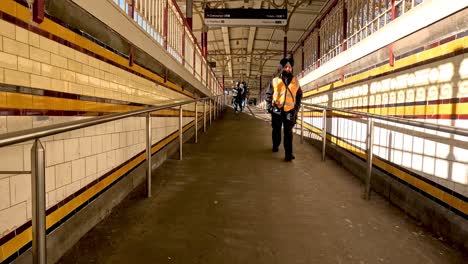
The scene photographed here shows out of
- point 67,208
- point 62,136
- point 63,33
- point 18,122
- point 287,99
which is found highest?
point 63,33

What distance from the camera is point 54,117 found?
6.91 feet

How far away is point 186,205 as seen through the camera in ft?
9.49

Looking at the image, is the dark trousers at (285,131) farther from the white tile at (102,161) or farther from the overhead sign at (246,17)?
the overhead sign at (246,17)

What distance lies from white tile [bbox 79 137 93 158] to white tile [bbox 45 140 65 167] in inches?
10.2

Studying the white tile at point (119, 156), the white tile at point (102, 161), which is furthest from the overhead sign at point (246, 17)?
the white tile at point (102, 161)

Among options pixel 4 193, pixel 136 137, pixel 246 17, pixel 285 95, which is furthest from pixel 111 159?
pixel 246 17

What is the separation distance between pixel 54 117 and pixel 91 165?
1.96 feet

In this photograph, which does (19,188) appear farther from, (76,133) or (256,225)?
(256,225)

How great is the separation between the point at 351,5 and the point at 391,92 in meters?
3.37

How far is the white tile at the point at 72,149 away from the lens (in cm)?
223

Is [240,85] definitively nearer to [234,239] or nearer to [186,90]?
[186,90]

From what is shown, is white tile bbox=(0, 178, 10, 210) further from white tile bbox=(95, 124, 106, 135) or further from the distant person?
the distant person

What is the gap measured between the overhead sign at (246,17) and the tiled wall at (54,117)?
5675 millimetres

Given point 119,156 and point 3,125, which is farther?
point 119,156
